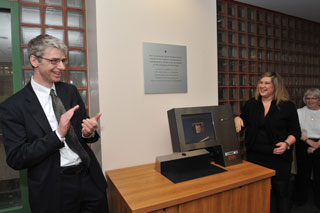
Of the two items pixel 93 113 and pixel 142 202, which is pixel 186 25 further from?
pixel 142 202

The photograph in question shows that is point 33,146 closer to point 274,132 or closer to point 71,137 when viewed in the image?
point 71,137

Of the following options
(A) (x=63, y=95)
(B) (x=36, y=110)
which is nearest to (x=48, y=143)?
(B) (x=36, y=110)

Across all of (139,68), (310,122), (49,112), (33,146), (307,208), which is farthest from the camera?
(310,122)

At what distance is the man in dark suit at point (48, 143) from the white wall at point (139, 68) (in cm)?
36

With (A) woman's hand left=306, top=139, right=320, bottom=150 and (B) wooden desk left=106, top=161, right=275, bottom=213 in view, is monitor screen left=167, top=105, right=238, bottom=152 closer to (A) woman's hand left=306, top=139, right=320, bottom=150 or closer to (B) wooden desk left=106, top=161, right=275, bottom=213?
(B) wooden desk left=106, top=161, right=275, bottom=213

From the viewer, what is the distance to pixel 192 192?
3.73 feet

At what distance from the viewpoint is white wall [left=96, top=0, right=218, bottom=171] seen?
4.92ft

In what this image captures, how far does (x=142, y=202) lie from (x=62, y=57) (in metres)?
0.87

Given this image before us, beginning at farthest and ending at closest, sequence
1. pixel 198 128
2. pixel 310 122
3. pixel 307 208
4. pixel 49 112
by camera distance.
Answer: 1. pixel 310 122
2. pixel 307 208
3. pixel 198 128
4. pixel 49 112

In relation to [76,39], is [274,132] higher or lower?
lower

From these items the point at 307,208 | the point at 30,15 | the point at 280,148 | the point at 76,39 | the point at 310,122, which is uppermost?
the point at 30,15

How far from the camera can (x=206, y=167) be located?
1508mm

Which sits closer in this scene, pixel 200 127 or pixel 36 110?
pixel 36 110

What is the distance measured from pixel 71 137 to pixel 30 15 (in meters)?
1.05
